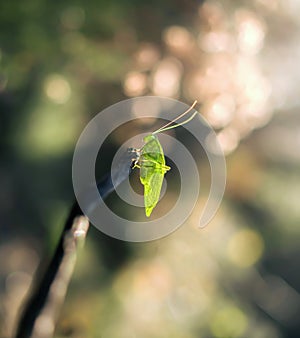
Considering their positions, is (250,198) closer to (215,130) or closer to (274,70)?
(215,130)

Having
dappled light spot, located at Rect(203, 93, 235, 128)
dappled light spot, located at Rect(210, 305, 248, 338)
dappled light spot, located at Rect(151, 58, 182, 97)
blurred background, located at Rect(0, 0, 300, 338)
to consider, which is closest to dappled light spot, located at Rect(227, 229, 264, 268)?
blurred background, located at Rect(0, 0, 300, 338)

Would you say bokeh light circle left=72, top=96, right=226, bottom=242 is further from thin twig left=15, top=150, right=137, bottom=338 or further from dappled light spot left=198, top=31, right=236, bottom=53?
thin twig left=15, top=150, right=137, bottom=338

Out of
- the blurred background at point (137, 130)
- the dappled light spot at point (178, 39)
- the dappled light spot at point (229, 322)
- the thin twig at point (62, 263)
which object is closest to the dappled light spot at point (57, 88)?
the blurred background at point (137, 130)

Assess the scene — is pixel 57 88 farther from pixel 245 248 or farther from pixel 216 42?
pixel 245 248

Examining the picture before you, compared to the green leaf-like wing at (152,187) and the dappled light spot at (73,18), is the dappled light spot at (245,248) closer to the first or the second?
the dappled light spot at (73,18)

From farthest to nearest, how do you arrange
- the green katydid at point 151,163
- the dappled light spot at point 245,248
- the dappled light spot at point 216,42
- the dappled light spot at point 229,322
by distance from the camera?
the dappled light spot at point 216,42 → the dappled light spot at point 245,248 → the dappled light spot at point 229,322 → the green katydid at point 151,163

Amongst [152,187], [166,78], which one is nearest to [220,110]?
[166,78]

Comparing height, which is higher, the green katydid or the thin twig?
the green katydid

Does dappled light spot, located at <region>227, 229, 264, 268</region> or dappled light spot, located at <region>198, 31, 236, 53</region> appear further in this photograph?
dappled light spot, located at <region>198, 31, 236, 53</region>
